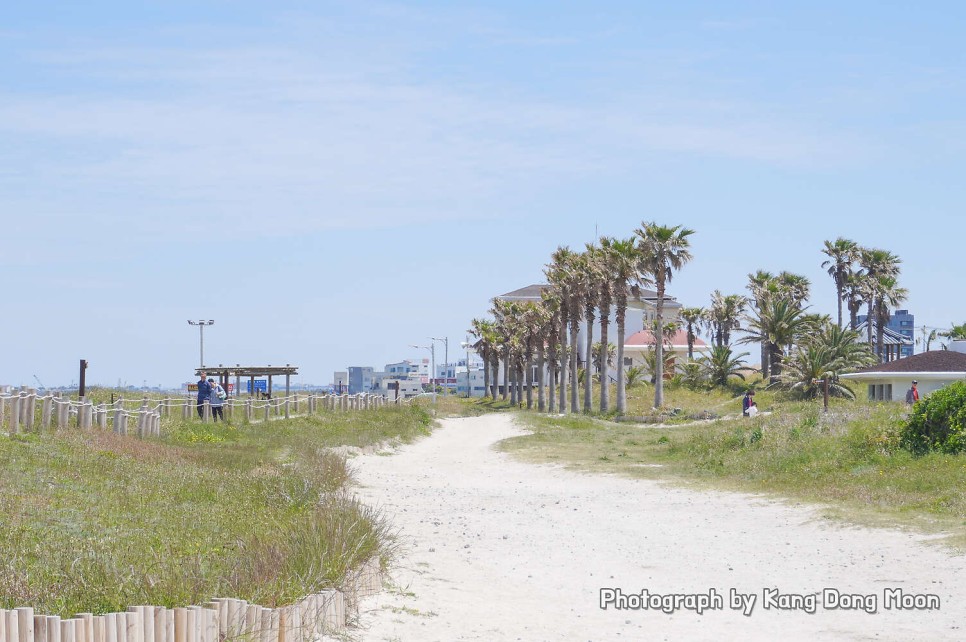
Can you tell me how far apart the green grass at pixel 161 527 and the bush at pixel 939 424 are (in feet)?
35.1

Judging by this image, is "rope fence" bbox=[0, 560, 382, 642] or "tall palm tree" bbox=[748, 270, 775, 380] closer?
"rope fence" bbox=[0, 560, 382, 642]

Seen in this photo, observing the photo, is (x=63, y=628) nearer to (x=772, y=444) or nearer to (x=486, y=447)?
(x=772, y=444)

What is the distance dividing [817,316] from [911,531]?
6005 centimetres

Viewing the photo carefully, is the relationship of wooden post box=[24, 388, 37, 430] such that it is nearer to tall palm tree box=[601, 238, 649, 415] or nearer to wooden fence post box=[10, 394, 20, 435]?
wooden fence post box=[10, 394, 20, 435]

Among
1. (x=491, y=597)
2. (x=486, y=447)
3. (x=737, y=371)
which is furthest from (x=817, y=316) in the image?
(x=491, y=597)

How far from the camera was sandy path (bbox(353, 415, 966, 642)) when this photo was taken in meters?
9.66

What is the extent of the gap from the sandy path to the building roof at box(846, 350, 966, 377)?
1327 inches

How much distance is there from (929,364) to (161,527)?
46.8 metres

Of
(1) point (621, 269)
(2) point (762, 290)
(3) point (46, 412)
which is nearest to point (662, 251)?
(1) point (621, 269)

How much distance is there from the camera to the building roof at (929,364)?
5041 centimetres

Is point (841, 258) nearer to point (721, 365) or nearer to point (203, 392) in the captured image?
point (721, 365)

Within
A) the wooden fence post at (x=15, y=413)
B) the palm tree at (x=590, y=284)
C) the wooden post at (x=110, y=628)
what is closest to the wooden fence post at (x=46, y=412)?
the wooden fence post at (x=15, y=413)

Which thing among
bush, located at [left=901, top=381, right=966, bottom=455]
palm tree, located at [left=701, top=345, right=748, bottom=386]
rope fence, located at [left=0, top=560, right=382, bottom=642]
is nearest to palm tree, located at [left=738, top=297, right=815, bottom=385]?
palm tree, located at [left=701, top=345, right=748, bottom=386]

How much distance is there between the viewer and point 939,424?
20.4m
